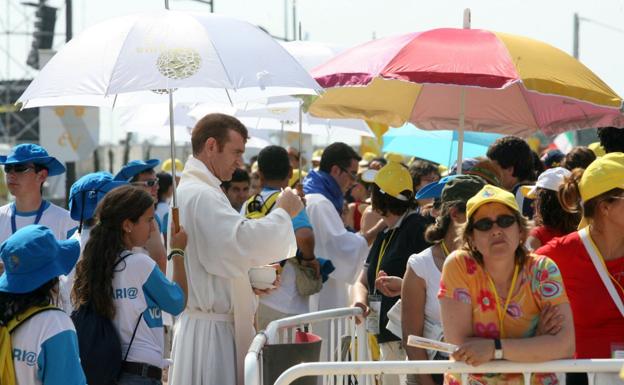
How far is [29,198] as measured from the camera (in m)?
7.70

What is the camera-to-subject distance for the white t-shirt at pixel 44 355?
4723mm

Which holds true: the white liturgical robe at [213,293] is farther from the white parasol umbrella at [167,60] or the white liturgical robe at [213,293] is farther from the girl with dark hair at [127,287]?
the girl with dark hair at [127,287]

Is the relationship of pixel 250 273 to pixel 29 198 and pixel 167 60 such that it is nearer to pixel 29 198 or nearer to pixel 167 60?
pixel 167 60

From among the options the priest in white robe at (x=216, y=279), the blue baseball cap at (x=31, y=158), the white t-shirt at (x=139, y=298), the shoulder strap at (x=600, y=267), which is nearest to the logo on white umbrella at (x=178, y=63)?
the priest in white robe at (x=216, y=279)

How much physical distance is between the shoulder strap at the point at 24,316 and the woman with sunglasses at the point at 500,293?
1679 mm

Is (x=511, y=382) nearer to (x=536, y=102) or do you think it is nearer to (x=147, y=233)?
(x=147, y=233)

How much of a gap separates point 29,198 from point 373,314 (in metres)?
2.52

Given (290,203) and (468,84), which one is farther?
(468,84)

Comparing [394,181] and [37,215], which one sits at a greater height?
[394,181]

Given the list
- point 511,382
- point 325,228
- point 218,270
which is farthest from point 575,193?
point 325,228

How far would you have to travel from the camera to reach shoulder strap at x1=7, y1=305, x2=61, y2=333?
188 inches

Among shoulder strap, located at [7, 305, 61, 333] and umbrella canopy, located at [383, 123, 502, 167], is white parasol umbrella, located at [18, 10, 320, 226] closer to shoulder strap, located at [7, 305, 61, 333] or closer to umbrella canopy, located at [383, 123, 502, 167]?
shoulder strap, located at [7, 305, 61, 333]

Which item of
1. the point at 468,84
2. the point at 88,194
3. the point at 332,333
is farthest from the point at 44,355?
the point at 468,84

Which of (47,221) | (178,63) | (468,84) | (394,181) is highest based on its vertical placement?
(178,63)
